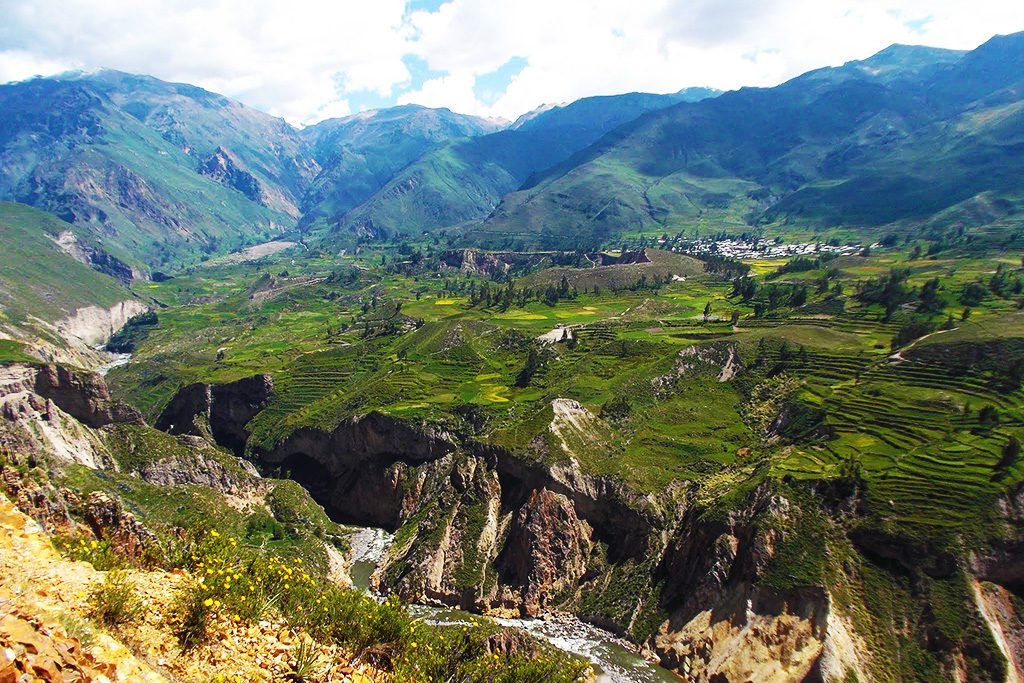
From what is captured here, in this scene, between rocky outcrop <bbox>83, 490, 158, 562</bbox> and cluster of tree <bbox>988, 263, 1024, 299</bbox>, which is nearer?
rocky outcrop <bbox>83, 490, 158, 562</bbox>

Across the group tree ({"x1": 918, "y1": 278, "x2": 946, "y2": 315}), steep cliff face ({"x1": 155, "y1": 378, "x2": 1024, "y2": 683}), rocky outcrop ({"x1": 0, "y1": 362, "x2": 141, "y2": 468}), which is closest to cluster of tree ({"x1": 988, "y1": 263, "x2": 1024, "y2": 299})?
Answer: tree ({"x1": 918, "y1": 278, "x2": 946, "y2": 315})

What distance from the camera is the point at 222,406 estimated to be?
124m

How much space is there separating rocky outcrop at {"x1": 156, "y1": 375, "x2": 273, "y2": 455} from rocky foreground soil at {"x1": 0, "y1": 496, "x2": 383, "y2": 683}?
10488 cm

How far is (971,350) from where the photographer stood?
3270 inches

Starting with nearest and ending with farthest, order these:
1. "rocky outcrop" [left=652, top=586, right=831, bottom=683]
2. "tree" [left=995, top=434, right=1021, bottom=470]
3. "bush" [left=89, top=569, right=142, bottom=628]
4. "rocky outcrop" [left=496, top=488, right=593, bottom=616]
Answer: "bush" [left=89, top=569, right=142, bottom=628]
"rocky outcrop" [left=652, top=586, right=831, bottom=683]
"tree" [left=995, top=434, right=1021, bottom=470]
"rocky outcrop" [left=496, top=488, right=593, bottom=616]

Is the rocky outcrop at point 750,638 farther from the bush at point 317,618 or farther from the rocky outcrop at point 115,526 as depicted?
the rocky outcrop at point 115,526

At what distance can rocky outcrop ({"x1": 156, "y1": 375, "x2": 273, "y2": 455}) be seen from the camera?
121625 millimetres

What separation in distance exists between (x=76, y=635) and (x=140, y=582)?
24.6ft

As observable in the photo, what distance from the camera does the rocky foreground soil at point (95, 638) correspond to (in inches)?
492

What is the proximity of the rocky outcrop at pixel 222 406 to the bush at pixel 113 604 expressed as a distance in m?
110

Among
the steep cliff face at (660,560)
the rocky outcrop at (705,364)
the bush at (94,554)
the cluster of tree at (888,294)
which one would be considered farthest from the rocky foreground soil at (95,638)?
the cluster of tree at (888,294)

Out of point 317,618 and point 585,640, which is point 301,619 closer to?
point 317,618

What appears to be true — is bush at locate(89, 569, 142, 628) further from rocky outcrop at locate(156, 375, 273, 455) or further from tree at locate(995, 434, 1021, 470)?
rocky outcrop at locate(156, 375, 273, 455)

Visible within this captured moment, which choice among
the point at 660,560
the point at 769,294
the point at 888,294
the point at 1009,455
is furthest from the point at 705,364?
the point at 769,294
